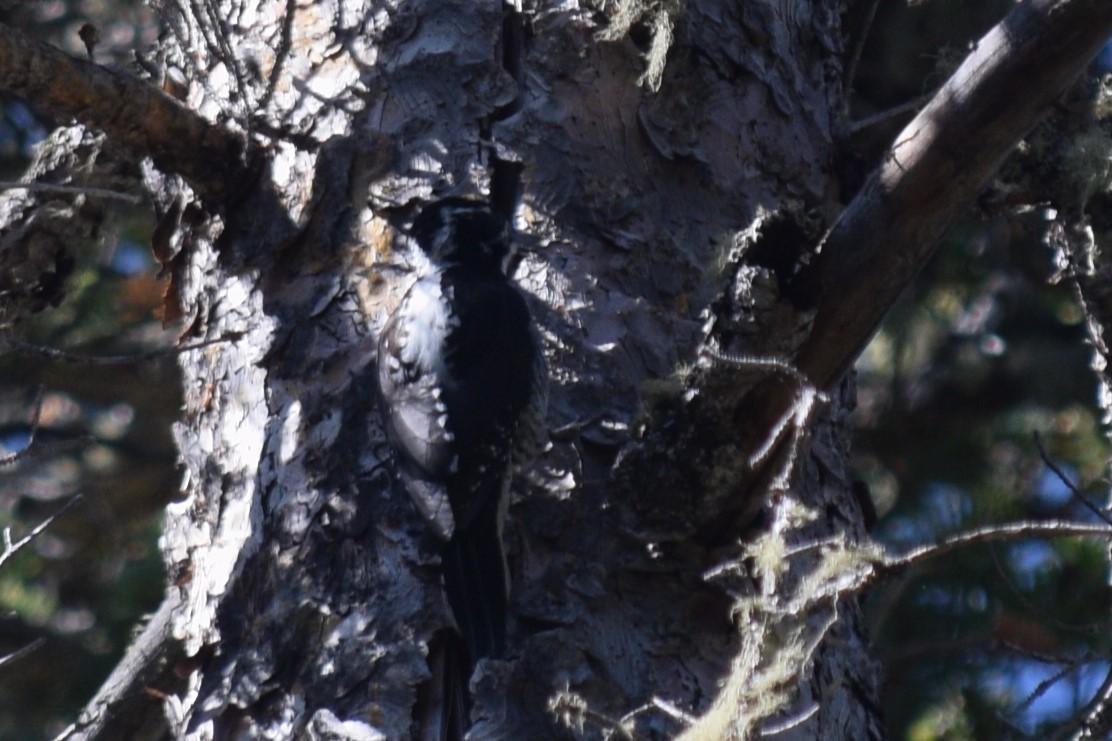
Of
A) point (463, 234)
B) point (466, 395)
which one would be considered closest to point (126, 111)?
point (463, 234)

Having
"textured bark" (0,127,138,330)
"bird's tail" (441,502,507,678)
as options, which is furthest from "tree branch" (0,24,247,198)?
"bird's tail" (441,502,507,678)

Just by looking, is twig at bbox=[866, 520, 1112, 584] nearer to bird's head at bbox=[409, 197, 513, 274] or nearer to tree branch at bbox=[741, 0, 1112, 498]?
tree branch at bbox=[741, 0, 1112, 498]

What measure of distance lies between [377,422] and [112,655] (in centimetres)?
203

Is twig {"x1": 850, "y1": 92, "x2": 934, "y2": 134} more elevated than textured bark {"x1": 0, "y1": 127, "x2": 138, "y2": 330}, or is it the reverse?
twig {"x1": 850, "y1": 92, "x2": 934, "y2": 134}

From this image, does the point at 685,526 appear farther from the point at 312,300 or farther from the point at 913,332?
the point at 913,332

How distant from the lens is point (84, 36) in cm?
239

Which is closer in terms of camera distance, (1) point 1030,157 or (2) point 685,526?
(2) point 685,526

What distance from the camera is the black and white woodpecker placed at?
197 cm

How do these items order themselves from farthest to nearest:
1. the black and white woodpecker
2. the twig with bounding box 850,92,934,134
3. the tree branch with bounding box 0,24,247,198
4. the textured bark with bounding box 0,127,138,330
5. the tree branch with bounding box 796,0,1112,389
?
the textured bark with bounding box 0,127,138,330
the twig with bounding box 850,92,934,134
the tree branch with bounding box 0,24,247,198
the black and white woodpecker
the tree branch with bounding box 796,0,1112,389

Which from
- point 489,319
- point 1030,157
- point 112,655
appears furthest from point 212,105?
point 112,655

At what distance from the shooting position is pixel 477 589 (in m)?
1.91

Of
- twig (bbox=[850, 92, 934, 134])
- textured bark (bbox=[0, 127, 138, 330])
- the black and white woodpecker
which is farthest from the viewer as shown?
textured bark (bbox=[0, 127, 138, 330])

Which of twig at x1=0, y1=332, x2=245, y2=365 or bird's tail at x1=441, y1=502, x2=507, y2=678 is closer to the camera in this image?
bird's tail at x1=441, y1=502, x2=507, y2=678

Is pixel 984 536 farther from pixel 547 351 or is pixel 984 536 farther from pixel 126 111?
pixel 126 111
